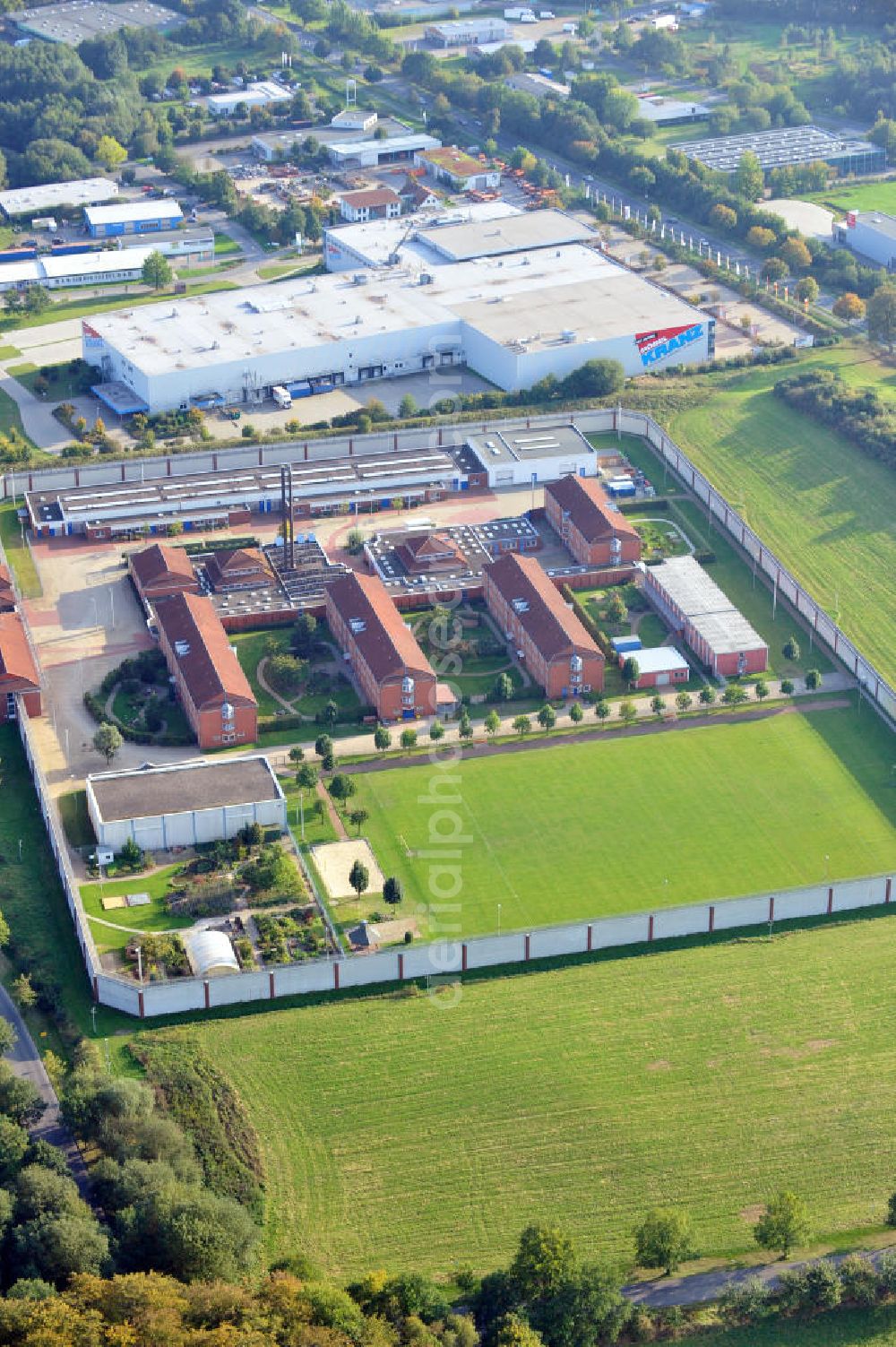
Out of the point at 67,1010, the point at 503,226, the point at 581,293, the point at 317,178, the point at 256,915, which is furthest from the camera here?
the point at 317,178

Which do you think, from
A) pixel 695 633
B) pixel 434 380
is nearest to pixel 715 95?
pixel 434 380

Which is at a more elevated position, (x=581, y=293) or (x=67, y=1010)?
(x=581, y=293)

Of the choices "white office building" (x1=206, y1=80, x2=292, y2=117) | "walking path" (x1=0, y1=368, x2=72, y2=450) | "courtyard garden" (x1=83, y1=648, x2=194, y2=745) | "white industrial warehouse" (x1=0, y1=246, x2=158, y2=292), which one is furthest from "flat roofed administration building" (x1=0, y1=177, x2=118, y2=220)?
"courtyard garden" (x1=83, y1=648, x2=194, y2=745)

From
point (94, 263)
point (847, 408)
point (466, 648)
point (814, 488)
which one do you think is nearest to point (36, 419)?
point (94, 263)

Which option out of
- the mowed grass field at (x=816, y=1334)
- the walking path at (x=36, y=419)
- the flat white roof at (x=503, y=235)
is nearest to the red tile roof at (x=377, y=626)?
the walking path at (x=36, y=419)

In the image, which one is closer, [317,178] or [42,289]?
[42,289]

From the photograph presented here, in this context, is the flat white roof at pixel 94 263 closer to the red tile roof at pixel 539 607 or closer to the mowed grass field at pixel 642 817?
the red tile roof at pixel 539 607

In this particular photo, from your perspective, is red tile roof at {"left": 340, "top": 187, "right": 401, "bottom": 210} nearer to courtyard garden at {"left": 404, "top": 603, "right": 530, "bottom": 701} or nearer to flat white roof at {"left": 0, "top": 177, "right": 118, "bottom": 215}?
flat white roof at {"left": 0, "top": 177, "right": 118, "bottom": 215}

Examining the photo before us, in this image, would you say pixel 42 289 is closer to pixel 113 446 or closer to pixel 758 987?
pixel 113 446
